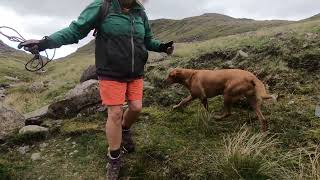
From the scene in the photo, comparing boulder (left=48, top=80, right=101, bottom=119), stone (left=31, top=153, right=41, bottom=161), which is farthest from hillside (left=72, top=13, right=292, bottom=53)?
stone (left=31, top=153, right=41, bottom=161)

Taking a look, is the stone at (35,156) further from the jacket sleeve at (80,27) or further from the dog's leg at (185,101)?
the dog's leg at (185,101)

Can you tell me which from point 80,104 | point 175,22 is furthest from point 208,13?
point 80,104

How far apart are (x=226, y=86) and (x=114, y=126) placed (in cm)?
255

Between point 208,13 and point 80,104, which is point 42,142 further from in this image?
point 208,13

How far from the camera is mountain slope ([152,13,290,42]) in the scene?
103625 millimetres

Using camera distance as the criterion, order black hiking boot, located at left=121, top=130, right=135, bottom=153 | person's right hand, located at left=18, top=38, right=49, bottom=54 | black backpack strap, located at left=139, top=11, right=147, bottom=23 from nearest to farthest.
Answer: person's right hand, located at left=18, top=38, right=49, bottom=54
black backpack strap, located at left=139, top=11, right=147, bottom=23
black hiking boot, located at left=121, top=130, right=135, bottom=153

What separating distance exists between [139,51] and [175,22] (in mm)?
146188

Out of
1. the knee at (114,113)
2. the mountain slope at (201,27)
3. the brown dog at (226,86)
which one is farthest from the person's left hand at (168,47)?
the mountain slope at (201,27)

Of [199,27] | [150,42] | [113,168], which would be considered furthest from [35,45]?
[199,27]

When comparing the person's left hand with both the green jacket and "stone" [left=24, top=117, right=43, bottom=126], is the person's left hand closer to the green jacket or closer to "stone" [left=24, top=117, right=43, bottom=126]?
the green jacket

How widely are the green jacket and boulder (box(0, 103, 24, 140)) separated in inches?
132

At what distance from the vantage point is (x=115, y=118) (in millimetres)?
6645

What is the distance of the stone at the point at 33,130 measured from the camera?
900 cm

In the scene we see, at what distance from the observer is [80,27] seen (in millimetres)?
6562
